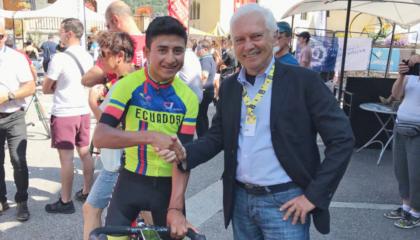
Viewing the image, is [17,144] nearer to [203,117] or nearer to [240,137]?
[240,137]

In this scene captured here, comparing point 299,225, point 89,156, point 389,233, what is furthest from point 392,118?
point 299,225

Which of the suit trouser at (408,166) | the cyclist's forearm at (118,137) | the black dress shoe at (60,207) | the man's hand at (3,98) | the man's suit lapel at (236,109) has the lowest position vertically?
the black dress shoe at (60,207)

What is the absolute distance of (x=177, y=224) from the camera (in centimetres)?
177

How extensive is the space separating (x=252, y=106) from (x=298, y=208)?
20.6 inches

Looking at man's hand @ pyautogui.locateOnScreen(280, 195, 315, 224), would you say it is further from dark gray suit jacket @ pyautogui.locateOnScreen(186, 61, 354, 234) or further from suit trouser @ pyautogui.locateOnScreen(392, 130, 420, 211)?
suit trouser @ pyautogui.locateOnScreen(392, 130, 420, 211)

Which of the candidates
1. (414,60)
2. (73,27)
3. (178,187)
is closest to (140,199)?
(178,187)

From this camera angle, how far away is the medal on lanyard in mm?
1867

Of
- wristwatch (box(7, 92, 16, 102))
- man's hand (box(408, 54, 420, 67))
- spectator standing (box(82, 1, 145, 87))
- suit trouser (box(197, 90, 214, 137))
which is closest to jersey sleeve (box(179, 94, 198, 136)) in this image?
spectator standing (box(82, 1, 145, 87))

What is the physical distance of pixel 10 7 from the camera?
2820cm

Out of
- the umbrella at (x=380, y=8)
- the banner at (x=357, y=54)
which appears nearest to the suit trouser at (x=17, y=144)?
the umbrella at (x=380, y=8)

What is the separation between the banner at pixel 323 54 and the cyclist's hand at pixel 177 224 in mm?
8932

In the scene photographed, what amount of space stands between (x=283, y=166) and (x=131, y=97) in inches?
32.1

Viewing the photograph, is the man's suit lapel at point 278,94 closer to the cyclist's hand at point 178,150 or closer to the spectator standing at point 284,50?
the cyclist's hand at point 178,150

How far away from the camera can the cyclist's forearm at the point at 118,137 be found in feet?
5.80
